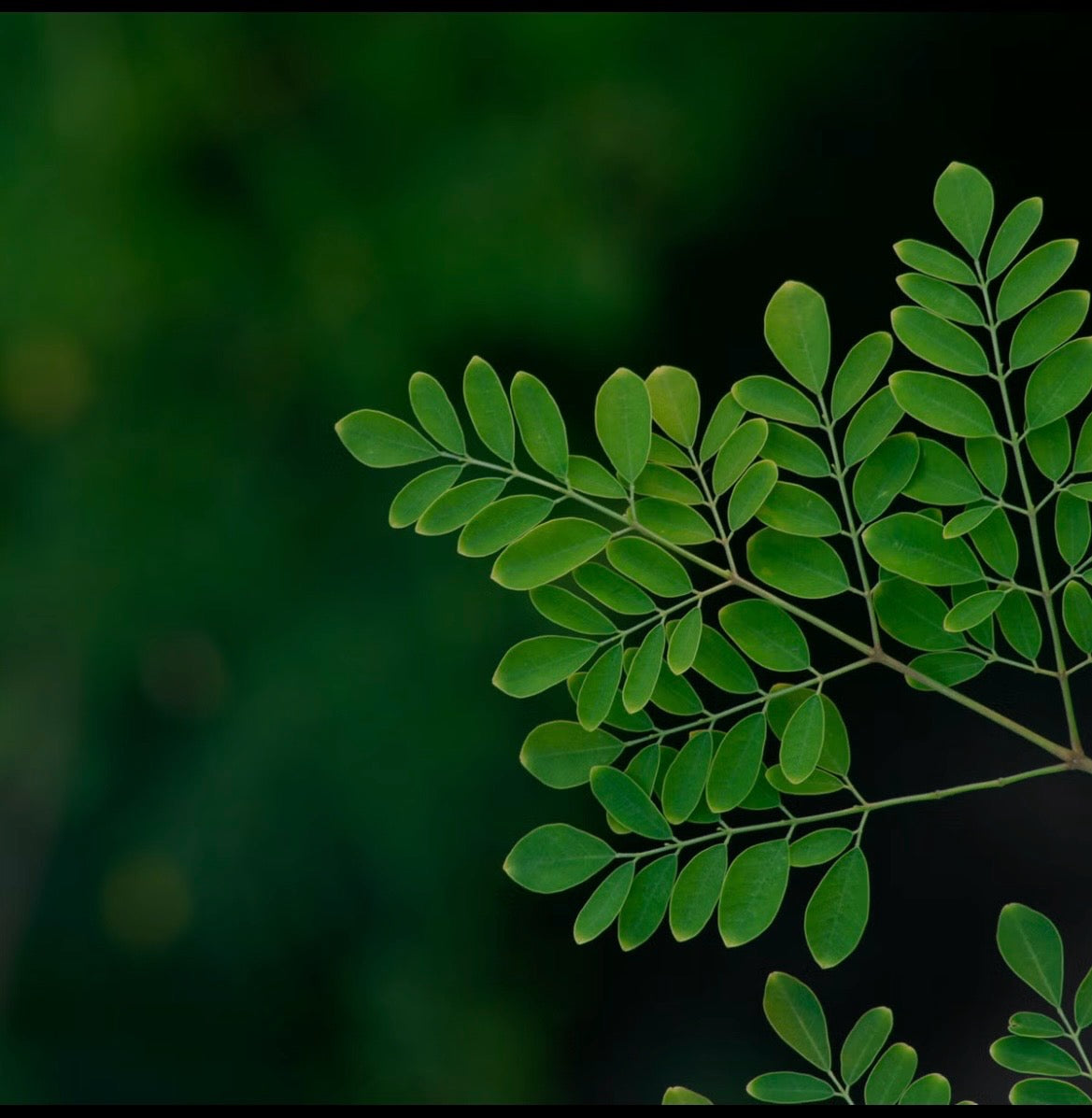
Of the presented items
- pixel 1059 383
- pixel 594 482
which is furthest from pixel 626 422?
pixel 1059 383

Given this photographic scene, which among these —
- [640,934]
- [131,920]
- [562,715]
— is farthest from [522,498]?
[131,920]

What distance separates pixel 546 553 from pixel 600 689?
0.14 ft

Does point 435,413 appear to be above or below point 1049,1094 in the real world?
above

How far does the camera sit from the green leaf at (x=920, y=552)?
0.36 meters

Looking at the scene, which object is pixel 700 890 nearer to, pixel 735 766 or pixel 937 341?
pixel 735 766

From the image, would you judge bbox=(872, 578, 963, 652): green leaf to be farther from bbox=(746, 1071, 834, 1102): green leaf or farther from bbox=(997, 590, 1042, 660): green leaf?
bbox=(746, 1071, 834, 1102): green leaf

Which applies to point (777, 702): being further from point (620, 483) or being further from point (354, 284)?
point (354, 284)

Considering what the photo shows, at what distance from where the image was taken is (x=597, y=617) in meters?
0.39

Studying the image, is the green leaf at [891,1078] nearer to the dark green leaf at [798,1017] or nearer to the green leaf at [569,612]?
the dark green leaf at [798,1017]

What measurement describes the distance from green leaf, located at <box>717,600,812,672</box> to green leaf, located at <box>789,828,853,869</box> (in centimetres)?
5

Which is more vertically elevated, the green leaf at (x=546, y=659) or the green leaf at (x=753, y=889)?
the green leaf at (x=546, y=659)

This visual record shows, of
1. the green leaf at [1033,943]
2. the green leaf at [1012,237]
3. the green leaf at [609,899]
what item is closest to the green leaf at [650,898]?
the green leaf at [609,899]

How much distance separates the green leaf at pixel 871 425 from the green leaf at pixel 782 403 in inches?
0.5

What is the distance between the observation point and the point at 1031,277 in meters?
0.39
